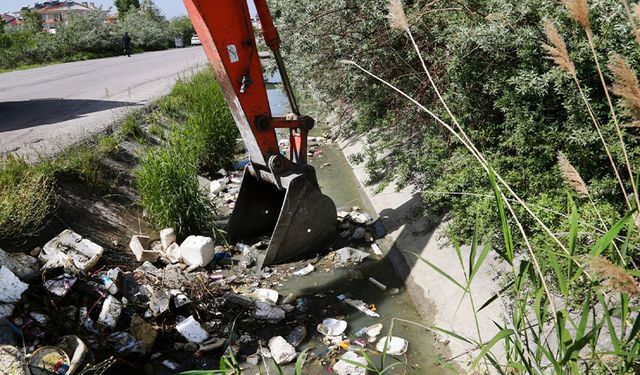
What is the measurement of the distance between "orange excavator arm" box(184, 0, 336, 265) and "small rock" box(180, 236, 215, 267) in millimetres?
523

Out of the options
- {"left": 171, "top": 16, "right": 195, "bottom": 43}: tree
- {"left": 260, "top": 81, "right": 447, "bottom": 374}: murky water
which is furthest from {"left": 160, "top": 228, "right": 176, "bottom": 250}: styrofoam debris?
{"left": 171, "top": 16, "right": 195, "bottom": 43}: tree

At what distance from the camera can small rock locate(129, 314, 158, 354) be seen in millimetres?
3693

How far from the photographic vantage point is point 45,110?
355 inches

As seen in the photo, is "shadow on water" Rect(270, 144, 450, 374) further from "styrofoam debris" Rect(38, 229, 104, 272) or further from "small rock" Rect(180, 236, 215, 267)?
"styrofoam debris" Rect(38, 229, 104, 272)

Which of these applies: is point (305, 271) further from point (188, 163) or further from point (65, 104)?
point (65, 104)

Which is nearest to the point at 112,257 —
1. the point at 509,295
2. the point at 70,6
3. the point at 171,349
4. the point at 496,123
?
the point at 171,349

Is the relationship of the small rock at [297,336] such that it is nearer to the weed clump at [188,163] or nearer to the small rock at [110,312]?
the small rock at [110,312]

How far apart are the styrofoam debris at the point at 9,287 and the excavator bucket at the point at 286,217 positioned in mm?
2177

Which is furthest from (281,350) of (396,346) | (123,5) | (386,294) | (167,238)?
(123,5)

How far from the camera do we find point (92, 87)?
1227 centimetres

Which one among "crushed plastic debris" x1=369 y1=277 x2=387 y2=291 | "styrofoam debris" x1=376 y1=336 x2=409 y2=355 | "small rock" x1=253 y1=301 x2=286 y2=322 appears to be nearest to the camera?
"styrofoam debris" x1=376 y1=336 x2=409 y2=355

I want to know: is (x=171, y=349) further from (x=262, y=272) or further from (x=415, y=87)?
(x=415, y=87)

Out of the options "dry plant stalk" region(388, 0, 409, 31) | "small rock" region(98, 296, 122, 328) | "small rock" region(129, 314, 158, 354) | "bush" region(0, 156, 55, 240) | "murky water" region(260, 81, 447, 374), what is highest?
"dry plant stalk" region(388, 0, 409, 31)

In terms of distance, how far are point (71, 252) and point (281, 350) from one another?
6.69 feet
